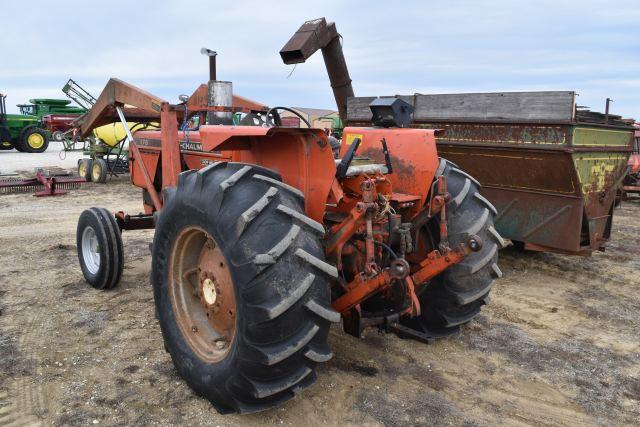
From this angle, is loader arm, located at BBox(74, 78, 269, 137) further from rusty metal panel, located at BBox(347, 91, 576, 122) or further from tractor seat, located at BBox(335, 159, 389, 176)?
rusty metal panel, located at BBox(347, 91, 576, 122)

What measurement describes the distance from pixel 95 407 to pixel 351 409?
135 cm

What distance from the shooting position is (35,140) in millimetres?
21891

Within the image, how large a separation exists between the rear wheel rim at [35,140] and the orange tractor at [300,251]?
21.0 m

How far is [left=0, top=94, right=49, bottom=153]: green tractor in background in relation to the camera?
2127 cm

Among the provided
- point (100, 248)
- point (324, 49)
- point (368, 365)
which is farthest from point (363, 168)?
point (324, 49)

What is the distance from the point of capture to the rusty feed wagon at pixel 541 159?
5383 mm

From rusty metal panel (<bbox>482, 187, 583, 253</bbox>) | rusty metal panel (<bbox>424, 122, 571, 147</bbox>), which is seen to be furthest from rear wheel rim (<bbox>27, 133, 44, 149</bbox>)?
rusty metal panel (<bbox>482, 187, 583, 253</bbox>)

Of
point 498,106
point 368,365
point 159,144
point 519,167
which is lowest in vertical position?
point 368,365

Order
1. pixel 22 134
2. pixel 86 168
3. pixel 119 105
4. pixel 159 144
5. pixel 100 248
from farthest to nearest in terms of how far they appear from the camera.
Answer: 1. pixel 22 134
2. pixel 86 168
3. pixel 159 144
4. pixel 119 105
5. pixel 100 248

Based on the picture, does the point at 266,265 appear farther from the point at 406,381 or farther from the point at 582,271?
the point at 582,271

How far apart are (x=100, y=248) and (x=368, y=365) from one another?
2.53 m

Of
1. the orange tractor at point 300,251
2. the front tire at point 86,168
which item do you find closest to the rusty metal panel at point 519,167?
the orange tractor at point 300,251

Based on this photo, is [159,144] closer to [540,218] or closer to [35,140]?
[540,218]

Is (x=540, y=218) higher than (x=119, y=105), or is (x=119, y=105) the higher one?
(x=119, y=105)
